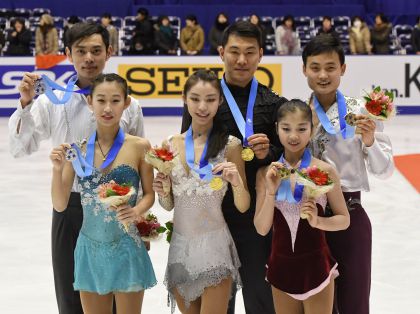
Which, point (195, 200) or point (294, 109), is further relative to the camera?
point (195, 200)

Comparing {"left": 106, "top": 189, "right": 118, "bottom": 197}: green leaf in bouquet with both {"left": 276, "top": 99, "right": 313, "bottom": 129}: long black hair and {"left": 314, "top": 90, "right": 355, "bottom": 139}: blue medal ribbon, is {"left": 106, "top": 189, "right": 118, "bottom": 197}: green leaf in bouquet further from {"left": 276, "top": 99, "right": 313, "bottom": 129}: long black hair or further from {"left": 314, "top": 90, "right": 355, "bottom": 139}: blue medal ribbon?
{"left": 314, "top": 90, "right": 355, "bottom": 139}: blue medal ribbon

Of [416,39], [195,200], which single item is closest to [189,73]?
[416,39]

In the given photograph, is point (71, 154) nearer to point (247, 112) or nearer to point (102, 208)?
point (102, 208)

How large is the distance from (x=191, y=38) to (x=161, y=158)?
1154cm

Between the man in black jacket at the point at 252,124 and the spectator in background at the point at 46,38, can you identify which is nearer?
the man in black jacket at the point at 252,124

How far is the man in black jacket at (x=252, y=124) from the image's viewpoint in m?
3.67

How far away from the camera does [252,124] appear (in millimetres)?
3639

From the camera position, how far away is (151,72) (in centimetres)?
1372

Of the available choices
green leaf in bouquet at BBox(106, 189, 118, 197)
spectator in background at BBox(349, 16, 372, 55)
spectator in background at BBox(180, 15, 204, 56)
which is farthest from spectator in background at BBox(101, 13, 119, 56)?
green leaf in bouquet at BBox(106, 189, 118, 197)

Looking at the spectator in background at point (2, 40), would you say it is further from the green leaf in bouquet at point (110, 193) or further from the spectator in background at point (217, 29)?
the green leaf in bouquet at point (110, 193)

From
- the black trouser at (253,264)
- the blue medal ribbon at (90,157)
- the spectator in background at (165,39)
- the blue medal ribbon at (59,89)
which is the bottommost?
the black trouser at (253,264)

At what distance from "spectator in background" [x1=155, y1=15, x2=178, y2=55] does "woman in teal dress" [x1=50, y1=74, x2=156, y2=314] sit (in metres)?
10.9

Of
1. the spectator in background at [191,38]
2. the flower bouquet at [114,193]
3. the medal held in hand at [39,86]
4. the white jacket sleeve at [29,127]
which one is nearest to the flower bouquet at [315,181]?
the flower bouquet at [114,193]

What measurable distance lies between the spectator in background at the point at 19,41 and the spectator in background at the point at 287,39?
446 centimetres
